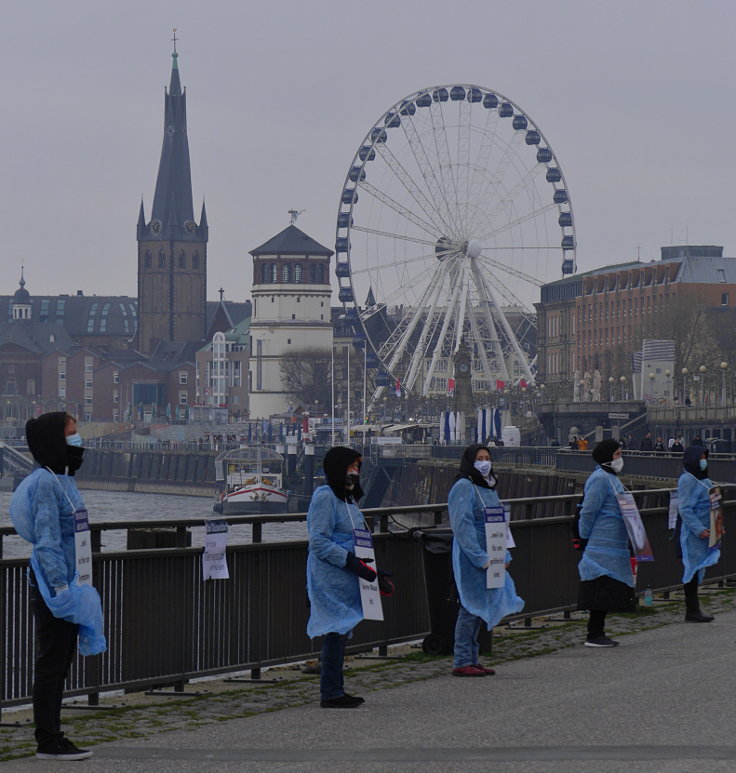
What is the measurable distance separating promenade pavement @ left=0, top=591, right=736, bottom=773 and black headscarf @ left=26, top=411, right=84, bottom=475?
5.32ft

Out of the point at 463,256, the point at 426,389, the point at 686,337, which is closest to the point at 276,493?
the point at 426,389

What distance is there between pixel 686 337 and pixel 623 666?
125 meters

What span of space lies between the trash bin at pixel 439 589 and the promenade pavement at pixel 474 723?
1.02 feet

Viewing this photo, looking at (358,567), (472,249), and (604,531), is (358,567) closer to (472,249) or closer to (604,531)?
(604,531)

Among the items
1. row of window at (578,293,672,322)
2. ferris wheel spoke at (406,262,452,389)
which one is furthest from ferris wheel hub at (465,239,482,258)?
row of window at (578,293,672,322)

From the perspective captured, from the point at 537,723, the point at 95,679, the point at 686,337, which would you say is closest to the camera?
the point at 537,723

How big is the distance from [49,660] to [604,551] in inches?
252

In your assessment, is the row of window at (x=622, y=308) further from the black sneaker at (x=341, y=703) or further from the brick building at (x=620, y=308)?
the black sneaker at (x=341, y=703)

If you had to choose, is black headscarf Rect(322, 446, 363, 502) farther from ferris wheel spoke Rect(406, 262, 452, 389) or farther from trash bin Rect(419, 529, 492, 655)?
ferris wheel spoke Rect(406, 262, 452, 389)

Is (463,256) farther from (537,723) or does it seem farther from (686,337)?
(537,723)

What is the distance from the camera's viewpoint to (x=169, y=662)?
13055 mm

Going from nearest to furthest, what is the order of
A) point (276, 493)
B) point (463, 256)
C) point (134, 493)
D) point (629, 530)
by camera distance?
point (629, 530), point (463, 256), point (276, 493), point (134, 493)

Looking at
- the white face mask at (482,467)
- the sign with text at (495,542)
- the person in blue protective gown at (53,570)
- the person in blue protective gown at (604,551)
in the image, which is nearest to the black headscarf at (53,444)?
the person in blue protective gown at (53,570)

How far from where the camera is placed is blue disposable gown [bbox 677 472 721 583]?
1816cm
